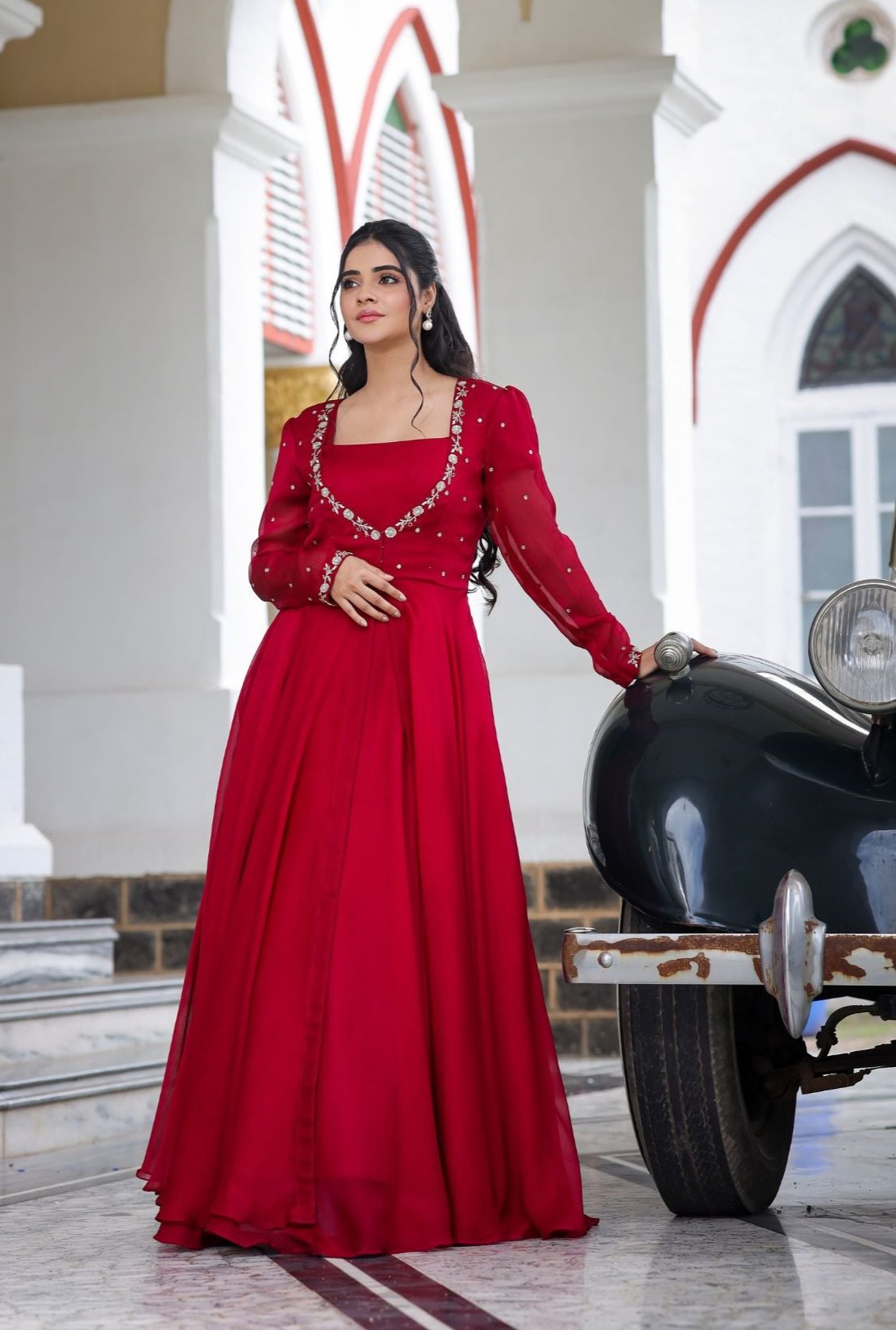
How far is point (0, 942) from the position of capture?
5070 millimetres

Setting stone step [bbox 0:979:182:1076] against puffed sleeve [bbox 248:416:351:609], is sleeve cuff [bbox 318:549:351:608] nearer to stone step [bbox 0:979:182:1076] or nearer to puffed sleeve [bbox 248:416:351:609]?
puffed sleeve [bbox 248:416:351:609]

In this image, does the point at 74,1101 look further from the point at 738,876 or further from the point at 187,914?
the point at 738,876

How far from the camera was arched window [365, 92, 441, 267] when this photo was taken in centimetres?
1041

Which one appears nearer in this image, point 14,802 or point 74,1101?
point 74,1101

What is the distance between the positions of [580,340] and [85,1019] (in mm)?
2457

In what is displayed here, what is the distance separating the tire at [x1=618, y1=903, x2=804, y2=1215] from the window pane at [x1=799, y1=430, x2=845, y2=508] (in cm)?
757

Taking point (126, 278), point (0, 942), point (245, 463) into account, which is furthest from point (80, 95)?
point (0, 942)

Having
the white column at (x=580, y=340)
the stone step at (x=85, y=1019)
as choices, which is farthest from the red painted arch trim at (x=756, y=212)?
the stone step at (x=85, y=1019)

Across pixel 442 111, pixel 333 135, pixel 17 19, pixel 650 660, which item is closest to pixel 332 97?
pixel 333 135

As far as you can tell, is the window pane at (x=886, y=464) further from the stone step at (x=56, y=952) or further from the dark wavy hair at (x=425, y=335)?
the dark wavy hair at (x=425, y=335)

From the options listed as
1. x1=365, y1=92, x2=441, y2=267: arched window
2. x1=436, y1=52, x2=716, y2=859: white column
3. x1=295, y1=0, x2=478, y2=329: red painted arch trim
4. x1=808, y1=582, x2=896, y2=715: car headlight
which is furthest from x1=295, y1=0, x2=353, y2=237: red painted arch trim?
x1=808, y1=582, x2=896, y2=715: car headlight

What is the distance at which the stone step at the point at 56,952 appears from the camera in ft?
16.8

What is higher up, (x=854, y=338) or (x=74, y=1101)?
(x=854, y=338)

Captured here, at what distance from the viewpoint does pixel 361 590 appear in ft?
10.1
